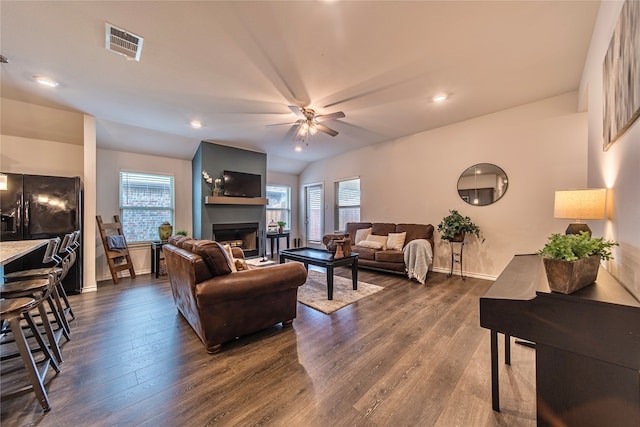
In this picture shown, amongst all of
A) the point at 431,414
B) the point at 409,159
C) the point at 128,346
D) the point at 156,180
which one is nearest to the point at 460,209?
the point at 409,159

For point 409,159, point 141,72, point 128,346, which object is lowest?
point 128,346

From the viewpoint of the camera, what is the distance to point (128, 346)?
217cm

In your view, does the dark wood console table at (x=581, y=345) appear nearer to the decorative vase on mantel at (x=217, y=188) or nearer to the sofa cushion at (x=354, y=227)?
the sofa cushion at (x=354, y=227)

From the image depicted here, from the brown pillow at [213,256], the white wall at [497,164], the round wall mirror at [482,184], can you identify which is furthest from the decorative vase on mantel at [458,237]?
the brown pillow at [213,256]

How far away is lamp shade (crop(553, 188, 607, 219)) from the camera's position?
1.85 meters

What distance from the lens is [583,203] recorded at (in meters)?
1.91

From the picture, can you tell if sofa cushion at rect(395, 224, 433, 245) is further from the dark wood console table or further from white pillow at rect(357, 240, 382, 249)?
the dark wood console table

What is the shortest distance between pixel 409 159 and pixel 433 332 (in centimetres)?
365

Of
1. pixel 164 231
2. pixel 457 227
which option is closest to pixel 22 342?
pixel 164 231

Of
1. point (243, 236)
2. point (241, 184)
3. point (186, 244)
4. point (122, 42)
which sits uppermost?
point (122, 42)

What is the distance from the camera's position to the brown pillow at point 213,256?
6.82 feet

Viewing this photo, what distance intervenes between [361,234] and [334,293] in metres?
2.16

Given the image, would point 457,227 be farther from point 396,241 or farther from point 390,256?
point 390,256

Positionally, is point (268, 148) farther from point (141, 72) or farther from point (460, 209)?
point (460, 209)
